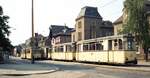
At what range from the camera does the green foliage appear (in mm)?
53375

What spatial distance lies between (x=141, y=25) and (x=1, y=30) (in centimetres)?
2250

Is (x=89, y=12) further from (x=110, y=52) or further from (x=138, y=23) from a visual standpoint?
(x=110, y=52)

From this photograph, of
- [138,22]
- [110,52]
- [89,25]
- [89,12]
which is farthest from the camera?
[89,25]

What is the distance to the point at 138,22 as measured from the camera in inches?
2130

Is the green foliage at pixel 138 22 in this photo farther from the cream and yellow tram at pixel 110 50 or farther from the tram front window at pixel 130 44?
the tram front window at pixel 130 44

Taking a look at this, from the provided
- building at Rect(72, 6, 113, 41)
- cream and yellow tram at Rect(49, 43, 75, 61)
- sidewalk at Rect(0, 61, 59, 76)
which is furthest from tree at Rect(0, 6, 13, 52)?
building at Rect(72, 6, 113, 41)

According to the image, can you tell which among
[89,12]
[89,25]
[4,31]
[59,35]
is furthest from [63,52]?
[59,35]

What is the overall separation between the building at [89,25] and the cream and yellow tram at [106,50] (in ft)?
119

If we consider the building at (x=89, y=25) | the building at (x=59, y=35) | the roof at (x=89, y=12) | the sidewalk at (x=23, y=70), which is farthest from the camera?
→ the building at (x=59, y=35)

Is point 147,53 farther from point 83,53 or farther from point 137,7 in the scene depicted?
point 83,53

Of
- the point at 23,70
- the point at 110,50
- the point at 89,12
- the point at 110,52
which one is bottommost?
the point at 23,70

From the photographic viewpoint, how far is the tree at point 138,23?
175 feet

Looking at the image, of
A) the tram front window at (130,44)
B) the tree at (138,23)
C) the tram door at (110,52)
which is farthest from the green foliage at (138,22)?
the tram front window at (130,44)

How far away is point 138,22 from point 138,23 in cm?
17
